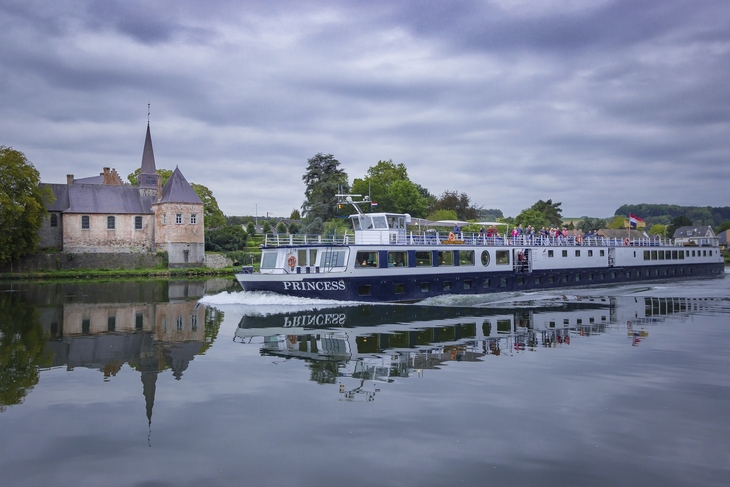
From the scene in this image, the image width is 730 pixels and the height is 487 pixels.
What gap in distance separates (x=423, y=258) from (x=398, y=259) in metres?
1.70

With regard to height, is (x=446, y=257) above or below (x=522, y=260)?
above

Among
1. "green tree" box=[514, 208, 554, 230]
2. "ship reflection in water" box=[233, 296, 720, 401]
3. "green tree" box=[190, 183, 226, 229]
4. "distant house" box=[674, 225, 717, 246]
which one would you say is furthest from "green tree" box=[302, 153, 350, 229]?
"distant house" box=[674, 225, 717, 246]

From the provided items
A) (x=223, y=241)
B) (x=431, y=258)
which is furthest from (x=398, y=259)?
(x=223, y=241)

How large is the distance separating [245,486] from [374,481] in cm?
194

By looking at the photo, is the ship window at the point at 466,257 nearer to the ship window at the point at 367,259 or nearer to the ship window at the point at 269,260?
the ship window at the point at 367,259

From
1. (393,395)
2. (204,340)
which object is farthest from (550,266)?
(393,395)

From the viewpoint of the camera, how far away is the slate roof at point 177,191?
2648 inches

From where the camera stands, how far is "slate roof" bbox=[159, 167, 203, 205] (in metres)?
67.2

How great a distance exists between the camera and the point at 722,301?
A: 34.2 meters

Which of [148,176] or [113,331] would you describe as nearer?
[113,331]

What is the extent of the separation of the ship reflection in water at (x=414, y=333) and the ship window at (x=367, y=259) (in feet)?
7.59

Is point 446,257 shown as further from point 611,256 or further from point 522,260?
point 611,256

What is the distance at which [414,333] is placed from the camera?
22172mm

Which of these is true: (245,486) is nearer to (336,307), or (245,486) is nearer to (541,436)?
(541,436)
